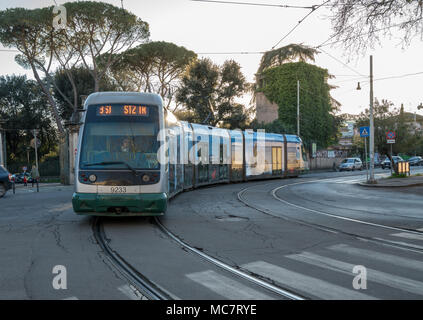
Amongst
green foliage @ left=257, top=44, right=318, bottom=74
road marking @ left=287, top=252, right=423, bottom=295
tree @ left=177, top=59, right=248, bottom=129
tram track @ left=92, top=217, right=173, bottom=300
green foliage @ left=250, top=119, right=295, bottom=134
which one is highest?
green foliage @ left=257, top=44, right=318, bottom=74

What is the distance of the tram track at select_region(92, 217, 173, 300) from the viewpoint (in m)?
4.18

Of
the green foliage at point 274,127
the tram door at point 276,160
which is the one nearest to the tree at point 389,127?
the tram door at point 276,160

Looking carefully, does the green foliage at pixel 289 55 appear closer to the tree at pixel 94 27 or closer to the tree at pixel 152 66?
the tree at pixel 152 66

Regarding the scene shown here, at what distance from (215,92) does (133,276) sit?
3761 cm

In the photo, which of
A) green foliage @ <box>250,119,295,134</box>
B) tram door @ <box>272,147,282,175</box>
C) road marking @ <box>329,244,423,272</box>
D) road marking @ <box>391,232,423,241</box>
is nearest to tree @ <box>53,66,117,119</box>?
green foliage @ <box>250,119,295,134</box>

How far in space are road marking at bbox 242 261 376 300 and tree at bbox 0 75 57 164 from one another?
49.0 metres

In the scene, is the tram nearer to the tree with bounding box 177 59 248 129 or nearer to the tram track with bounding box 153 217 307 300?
the tram track with bounding box 153 217 307 300

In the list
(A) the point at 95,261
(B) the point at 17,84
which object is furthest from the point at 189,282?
(B) the point at 17,84

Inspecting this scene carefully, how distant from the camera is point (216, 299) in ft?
13.2

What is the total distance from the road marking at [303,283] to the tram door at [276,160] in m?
20.6

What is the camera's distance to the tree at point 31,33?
29359mm

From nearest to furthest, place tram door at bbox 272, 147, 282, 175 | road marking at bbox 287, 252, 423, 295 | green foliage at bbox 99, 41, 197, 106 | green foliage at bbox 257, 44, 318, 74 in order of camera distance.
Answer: road marking at bbox 287, 252, 423, 295 < tram door at bbox 272, 147, 282, 175 < green foliage at bbox 99, 41, 197, 106 < green foliage at bbox 257, 44, 318, 74

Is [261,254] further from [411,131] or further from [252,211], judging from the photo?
[411,131]

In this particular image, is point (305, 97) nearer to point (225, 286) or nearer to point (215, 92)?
point (215, 92)
